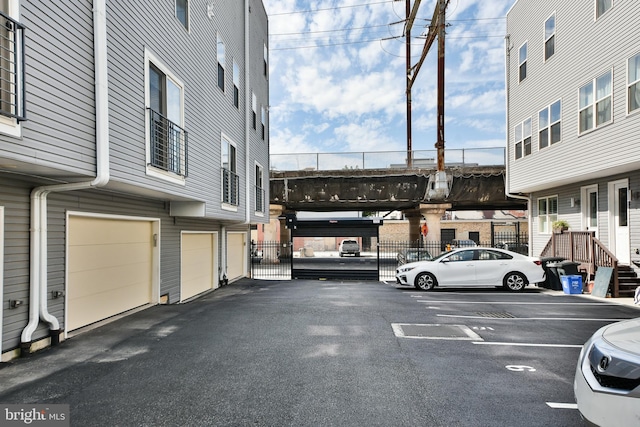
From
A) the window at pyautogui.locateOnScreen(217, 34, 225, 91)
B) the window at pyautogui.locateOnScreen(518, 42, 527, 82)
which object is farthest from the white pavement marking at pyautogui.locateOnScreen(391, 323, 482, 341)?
the window at pyautogui.locateOnScreen(518, 42, 527, 82)

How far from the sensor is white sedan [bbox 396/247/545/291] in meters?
12.2

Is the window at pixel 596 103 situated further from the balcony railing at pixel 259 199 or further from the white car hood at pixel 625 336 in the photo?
the balcony railing at pixel 259 199

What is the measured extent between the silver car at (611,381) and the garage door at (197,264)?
32.2 feet

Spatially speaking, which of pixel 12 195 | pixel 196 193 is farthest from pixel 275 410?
pixel 196 193

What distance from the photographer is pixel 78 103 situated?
5336 mm

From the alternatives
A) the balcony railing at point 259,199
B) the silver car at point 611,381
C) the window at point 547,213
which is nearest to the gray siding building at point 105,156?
the balcony railing at point 259,199

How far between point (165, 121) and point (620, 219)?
12895mm

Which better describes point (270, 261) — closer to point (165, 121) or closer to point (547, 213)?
point (547, 213)

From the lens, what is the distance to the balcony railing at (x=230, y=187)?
38.5ft

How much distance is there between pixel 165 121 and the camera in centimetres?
787

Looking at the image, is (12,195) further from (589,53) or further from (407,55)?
(407,55)

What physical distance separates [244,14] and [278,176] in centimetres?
982

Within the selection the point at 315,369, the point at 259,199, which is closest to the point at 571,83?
the point at 259,199

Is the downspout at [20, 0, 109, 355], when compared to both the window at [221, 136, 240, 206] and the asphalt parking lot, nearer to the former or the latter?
the asphalt parking lot
